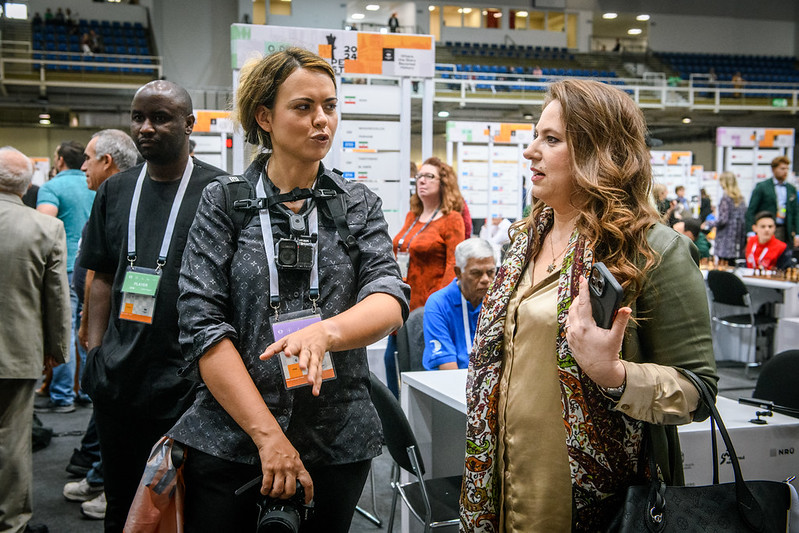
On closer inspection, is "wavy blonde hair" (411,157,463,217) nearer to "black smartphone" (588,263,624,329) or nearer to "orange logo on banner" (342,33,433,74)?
"orange logo on banner" (342,33,433,74)

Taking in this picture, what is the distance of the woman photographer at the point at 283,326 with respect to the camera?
117 centimetres

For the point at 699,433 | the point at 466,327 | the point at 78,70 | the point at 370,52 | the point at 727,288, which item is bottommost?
the point at 727,288

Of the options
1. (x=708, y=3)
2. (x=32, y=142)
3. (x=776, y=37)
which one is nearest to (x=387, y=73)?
(x=32, y=142)

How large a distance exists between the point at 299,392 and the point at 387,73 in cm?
379

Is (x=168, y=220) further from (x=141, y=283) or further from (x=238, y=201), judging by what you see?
(x=238, y=201)

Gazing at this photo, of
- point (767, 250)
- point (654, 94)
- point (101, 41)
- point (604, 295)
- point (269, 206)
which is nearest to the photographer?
point (604, 295)

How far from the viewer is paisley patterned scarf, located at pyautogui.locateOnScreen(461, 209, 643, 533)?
122cm

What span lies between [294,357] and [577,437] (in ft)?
1.75

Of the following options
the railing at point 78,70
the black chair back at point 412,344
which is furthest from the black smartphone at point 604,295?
the railing at point 78,70

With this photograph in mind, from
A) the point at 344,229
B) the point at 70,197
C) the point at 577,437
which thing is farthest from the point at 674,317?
the point at 70,197

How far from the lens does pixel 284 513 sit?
1.11 metres

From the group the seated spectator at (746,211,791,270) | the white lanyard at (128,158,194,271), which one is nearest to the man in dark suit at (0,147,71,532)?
the white lanyard at (128,158,194,271)

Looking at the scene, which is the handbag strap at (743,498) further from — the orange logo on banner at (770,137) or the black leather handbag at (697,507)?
the orange logo on banner at (770,137)

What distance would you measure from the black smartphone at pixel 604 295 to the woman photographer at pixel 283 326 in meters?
0.36
